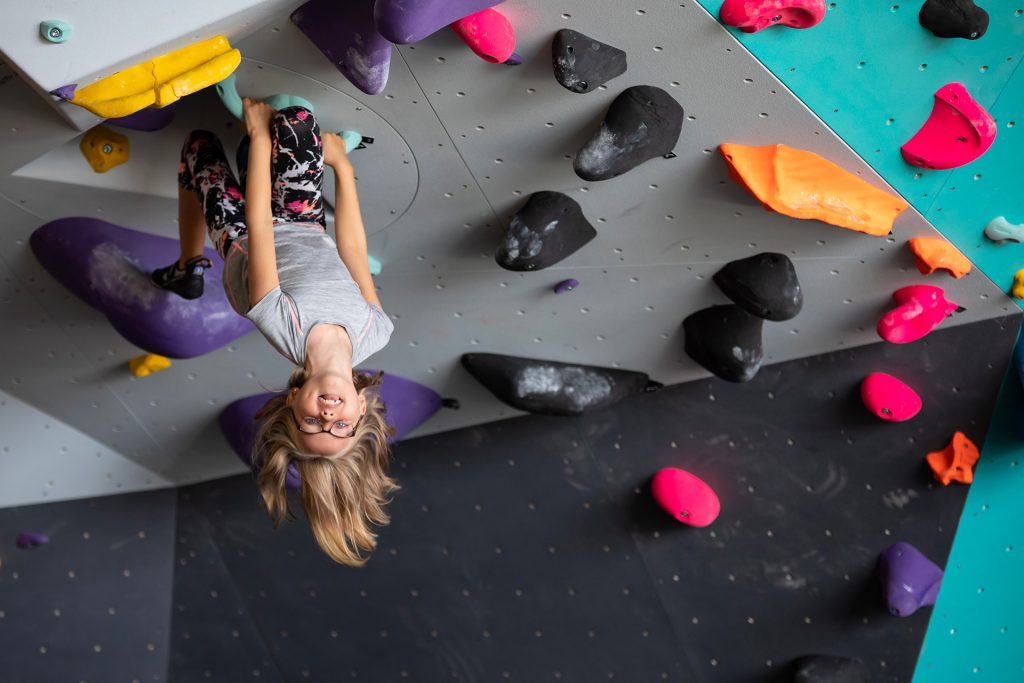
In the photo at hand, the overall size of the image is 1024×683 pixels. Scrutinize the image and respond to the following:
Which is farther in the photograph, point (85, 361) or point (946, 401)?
point (85, 361)

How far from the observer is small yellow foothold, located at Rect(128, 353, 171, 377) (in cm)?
292

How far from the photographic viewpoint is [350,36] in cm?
213

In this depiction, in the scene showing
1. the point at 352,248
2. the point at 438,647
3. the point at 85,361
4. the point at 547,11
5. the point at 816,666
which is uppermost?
the point at 547,11

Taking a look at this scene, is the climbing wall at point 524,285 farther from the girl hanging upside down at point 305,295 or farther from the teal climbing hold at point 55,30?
the girl hanging upside down at point 305,295

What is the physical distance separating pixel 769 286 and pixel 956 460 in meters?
0.68

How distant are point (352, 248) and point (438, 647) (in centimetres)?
138

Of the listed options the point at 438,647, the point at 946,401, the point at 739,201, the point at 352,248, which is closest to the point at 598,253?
the point at 739,201

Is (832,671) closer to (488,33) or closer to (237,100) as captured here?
(488,33)

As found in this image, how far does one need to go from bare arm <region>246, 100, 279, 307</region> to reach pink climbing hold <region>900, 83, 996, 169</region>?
4.07 feet

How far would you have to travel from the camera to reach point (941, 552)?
9.28ft

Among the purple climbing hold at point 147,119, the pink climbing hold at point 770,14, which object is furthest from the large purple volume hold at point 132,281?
the pink climbing hold at point 770,14

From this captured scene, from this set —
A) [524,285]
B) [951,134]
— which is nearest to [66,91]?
[524,285]

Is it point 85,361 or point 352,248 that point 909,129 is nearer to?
point 352,248

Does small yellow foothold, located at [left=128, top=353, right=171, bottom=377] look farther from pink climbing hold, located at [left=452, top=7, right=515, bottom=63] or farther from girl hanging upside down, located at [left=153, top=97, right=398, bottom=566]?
pink climbing hold, located at [left=452, top=7, right=515, bottom=63]
